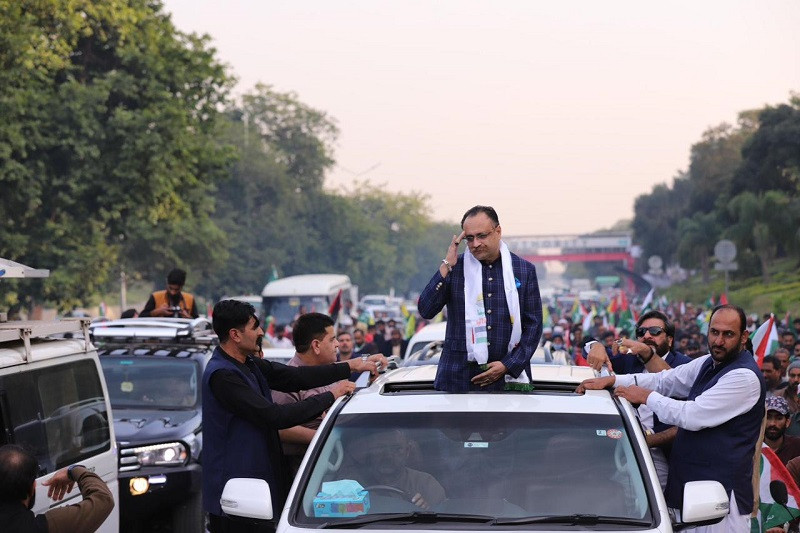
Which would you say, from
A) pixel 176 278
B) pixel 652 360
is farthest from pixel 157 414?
pixel 652 360

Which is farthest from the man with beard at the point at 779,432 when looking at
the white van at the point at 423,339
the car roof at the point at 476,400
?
the white van at the point at 423,339

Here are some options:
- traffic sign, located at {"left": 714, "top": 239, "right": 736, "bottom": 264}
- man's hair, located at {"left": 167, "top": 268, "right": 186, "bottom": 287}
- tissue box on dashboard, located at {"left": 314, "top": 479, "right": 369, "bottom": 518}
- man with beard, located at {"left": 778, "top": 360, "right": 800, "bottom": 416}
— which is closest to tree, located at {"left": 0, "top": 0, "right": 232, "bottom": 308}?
traffic sign, located at {"left": 714, "top": 239, "right": 736, "bottom": 264}

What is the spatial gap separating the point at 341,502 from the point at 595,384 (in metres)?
1.33

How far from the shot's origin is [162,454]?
10.5 metres

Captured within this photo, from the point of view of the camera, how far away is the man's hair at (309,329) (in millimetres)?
7207

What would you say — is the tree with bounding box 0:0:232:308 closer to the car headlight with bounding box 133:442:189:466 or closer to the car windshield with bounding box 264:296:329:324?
the car windshield with bounding box 264:296:329:324

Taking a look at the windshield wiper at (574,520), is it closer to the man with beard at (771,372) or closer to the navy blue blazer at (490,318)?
the navy blue blazer at (490,318)

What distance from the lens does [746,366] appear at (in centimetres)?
600

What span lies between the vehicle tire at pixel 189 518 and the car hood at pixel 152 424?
0.53 metres

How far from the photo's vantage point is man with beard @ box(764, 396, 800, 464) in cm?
827

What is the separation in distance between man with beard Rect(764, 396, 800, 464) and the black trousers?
3.75 metres

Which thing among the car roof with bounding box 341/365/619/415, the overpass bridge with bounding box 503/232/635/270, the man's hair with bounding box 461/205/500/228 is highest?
the man's hair with bounding box 461/205/500/228

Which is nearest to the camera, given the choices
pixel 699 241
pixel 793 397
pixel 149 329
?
pixel 793 397

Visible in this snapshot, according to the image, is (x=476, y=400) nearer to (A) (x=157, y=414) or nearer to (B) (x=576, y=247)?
(A) (x=157, y=414)
